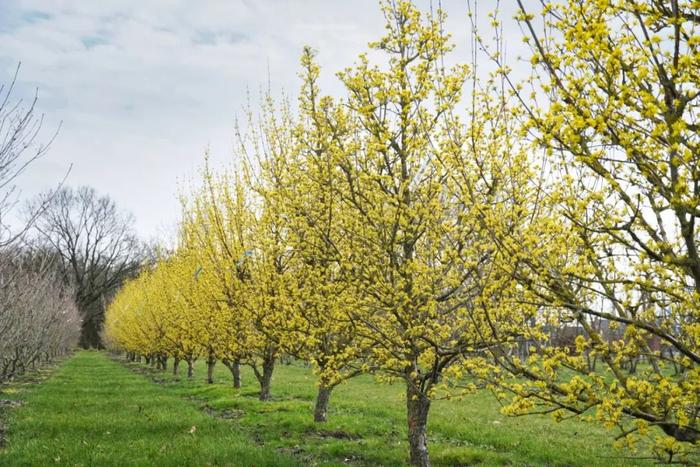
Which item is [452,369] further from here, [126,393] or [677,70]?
[126,393]

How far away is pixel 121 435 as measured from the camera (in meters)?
10.9

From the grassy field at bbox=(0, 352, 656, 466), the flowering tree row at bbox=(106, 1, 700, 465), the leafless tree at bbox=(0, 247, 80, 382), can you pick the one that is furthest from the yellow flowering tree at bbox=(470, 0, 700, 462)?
the leafless tree at bbox=(0, 247, 80, 382)

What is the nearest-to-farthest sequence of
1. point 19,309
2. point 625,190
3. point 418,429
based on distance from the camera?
1. point 625,190
2. point 418,429
3. point 19,309

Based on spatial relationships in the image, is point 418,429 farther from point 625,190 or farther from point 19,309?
point 19,309

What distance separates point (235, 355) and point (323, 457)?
7.80 meters

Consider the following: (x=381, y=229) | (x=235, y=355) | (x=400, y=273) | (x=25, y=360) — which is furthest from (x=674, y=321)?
(x=25, y=360)

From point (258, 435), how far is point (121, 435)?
2720 mm

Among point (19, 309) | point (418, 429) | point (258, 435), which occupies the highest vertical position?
point (19, 309)

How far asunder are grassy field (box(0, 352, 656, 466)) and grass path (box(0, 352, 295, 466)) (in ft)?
0.07

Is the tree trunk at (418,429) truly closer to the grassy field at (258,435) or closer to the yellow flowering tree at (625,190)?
the grassy field at (258,435)

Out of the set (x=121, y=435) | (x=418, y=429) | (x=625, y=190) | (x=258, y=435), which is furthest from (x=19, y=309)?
(x=625, y=190)

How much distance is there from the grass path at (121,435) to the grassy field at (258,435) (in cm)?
2

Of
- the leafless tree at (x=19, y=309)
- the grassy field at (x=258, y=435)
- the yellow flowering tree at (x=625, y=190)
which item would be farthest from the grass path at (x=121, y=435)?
the yellow flowering tree at (x=625, y=190)

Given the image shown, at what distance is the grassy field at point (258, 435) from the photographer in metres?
9.16
